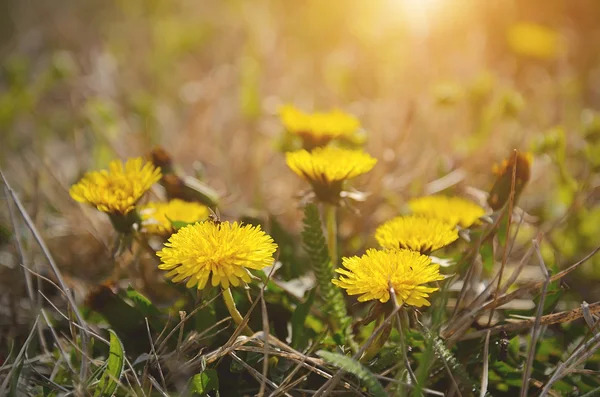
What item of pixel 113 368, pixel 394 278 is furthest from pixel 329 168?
pixel 113 368

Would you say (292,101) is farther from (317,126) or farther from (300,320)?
(300,320)

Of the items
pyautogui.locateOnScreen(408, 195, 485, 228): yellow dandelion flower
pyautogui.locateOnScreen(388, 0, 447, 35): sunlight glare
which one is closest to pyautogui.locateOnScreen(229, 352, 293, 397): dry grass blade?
pyautogui.locateOnScreen(408, 195, 485, 228): yellow dandelion flower

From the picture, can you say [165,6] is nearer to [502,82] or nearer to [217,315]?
[502,82]

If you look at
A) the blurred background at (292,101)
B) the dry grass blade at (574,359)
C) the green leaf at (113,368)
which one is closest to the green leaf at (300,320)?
the blurred background at (292,101)

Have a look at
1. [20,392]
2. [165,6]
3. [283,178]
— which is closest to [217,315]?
[20,392]

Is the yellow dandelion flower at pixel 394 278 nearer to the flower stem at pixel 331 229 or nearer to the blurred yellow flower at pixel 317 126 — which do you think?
the flower stem at pixel 331 229

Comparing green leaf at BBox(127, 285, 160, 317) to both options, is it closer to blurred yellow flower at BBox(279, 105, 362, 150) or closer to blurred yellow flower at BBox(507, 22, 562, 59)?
blurred yellow flower at BBox(279, 105, 362, 150)
